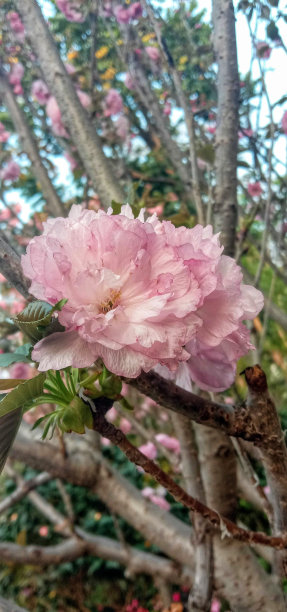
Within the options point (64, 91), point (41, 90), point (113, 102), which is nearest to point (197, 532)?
point (64, 91)

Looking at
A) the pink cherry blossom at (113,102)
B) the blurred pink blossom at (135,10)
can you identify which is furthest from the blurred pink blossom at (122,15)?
the pink cherry blossom at (113,102)

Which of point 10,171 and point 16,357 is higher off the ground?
point 10,171

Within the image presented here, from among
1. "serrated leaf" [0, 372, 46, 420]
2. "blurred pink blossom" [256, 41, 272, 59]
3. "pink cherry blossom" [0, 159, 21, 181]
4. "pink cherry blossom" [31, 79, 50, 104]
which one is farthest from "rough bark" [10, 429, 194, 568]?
"pink cherry blossom" [0, 159, 21, 181]

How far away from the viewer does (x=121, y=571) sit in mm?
3316

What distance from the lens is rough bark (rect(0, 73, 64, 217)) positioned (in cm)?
155

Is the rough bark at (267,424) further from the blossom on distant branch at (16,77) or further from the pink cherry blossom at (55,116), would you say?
the blossom on distant branch at (16,77)

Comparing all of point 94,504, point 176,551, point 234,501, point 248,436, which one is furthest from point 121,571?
point 248,436

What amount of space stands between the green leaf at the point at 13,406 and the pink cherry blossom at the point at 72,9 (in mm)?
2173

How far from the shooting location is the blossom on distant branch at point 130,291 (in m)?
0.39

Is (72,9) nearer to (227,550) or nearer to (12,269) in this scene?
(12,269)

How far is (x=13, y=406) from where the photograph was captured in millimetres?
403

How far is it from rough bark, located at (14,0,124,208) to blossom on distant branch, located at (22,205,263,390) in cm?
84

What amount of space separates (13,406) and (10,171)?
8.77 feet

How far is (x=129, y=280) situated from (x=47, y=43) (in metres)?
1.12
